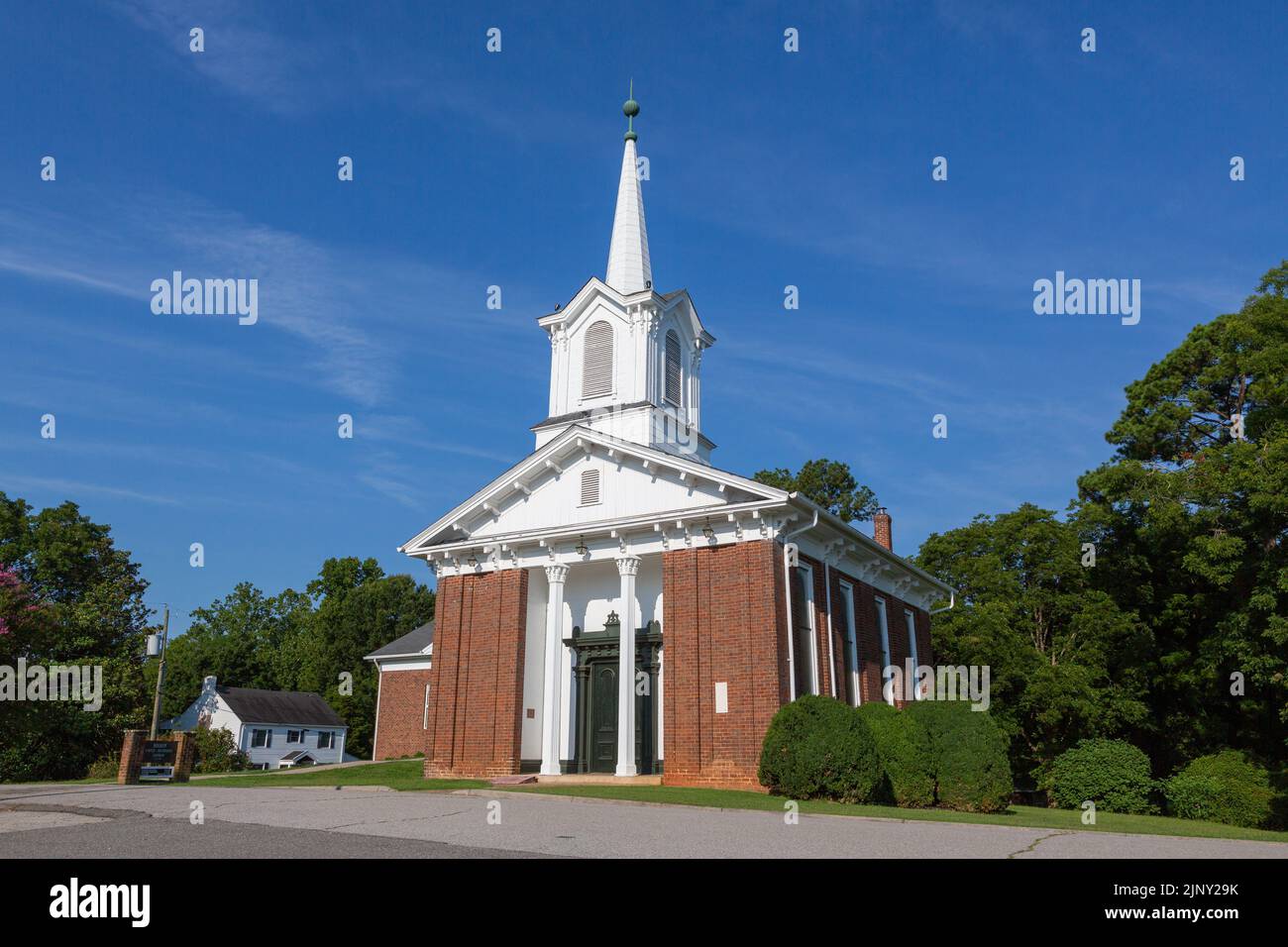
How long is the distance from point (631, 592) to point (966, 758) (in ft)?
31.8

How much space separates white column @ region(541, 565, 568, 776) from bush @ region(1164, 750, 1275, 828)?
65.6ft

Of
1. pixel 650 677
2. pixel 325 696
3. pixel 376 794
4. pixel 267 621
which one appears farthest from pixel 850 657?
pixel 267 621

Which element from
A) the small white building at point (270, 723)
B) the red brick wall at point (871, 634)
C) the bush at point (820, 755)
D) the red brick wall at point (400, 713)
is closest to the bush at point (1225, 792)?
the red brick wall at point (871, 634)

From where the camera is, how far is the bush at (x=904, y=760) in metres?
18.7

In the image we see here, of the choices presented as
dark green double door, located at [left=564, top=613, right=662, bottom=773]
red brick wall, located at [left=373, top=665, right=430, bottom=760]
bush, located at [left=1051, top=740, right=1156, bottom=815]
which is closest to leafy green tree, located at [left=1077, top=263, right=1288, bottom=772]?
bush, located at [left=1051, top=740, right=1156, bottom=815]

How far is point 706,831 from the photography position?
12344 millimetres

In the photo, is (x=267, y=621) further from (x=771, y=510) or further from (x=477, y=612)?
(x=771, y=510)

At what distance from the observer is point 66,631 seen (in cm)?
3766

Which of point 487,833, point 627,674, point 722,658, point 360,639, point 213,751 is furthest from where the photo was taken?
point 360,639

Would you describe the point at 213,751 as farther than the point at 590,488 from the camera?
Yes

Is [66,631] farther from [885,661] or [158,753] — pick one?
[885,661]

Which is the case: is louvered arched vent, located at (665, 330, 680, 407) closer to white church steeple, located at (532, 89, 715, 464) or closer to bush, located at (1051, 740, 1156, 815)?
white church steeple, located at (532, 89, 715, 464)

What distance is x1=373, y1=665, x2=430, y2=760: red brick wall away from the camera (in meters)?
42.3

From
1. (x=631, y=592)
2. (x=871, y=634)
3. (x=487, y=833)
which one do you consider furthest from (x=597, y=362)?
(x=487, y=833)
